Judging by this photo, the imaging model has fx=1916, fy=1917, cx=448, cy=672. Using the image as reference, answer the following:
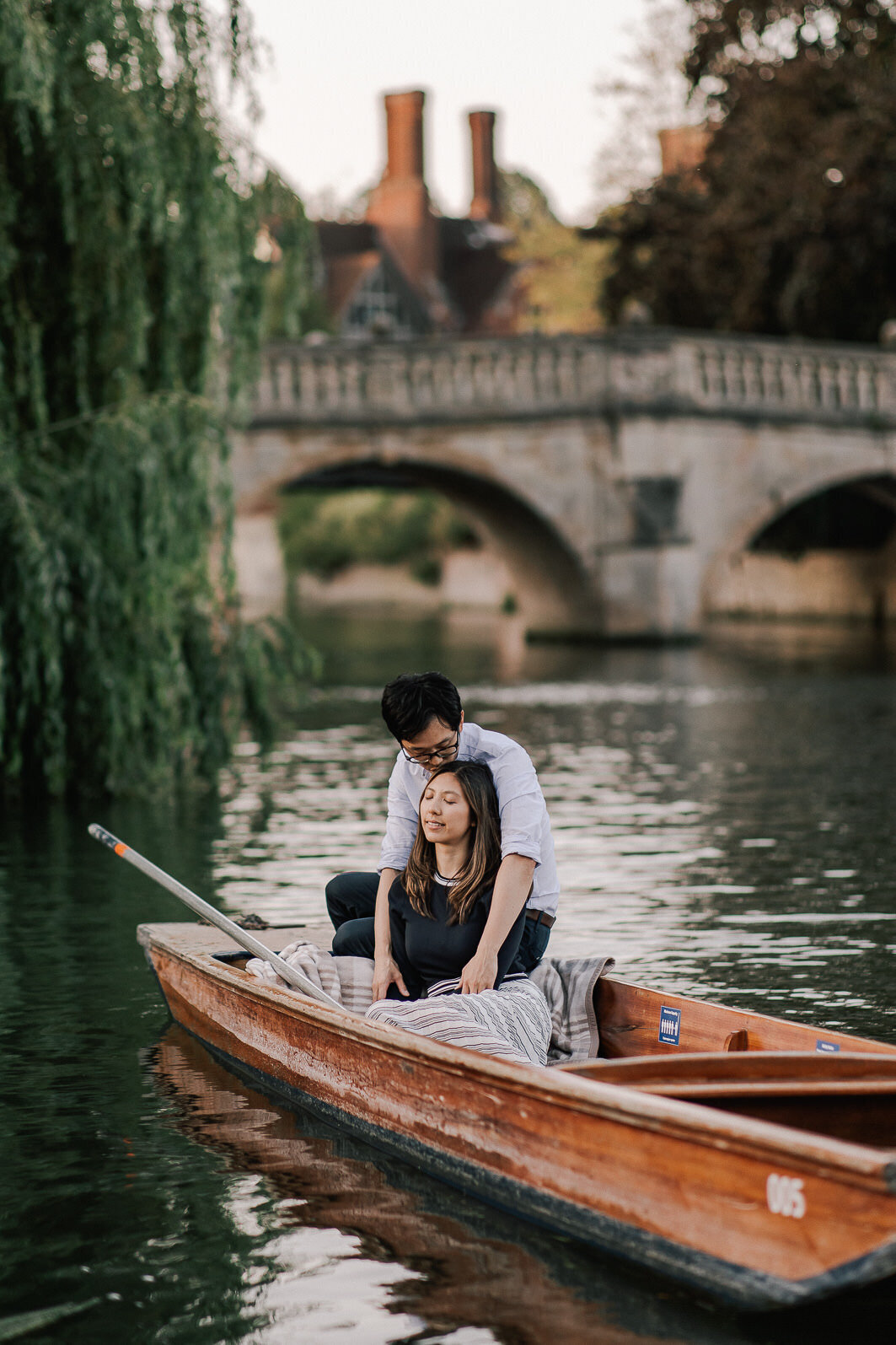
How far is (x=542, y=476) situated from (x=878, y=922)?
1642cm

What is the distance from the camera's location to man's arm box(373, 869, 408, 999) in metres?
5.05

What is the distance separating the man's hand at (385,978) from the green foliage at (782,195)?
2007 centimetres

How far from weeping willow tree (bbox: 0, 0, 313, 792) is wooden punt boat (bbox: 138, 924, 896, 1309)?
4788mm

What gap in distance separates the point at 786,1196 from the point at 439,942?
1.63m

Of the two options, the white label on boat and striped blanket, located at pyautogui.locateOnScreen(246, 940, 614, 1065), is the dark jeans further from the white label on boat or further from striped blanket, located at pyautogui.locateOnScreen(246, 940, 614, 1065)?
the white label on boat

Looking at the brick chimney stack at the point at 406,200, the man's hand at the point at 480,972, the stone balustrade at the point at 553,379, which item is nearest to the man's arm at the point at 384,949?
the man's hand at the point at 480,972

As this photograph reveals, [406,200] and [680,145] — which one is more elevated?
[406,200]

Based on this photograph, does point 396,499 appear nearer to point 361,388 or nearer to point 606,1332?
point 361,388

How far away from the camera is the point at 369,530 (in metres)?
45.6

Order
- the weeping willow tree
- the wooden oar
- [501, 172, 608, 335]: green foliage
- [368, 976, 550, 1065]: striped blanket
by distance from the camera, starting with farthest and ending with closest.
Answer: [501, 172, 608, 335]: green foliage, the weeping willow tree, the wooden oar, [368, 976, 550, 1065]: striped blanket

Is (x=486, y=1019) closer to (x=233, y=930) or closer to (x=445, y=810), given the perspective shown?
(x=445, y=810)

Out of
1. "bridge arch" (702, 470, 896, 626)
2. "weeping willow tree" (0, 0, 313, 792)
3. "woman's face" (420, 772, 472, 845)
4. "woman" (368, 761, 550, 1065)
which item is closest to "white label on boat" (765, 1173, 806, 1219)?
"woman" (368, 761, 550, 1065)

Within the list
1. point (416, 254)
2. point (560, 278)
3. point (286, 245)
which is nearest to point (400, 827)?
point (286, 245)

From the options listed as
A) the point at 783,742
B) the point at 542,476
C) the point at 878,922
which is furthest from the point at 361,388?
the point at 878,922
